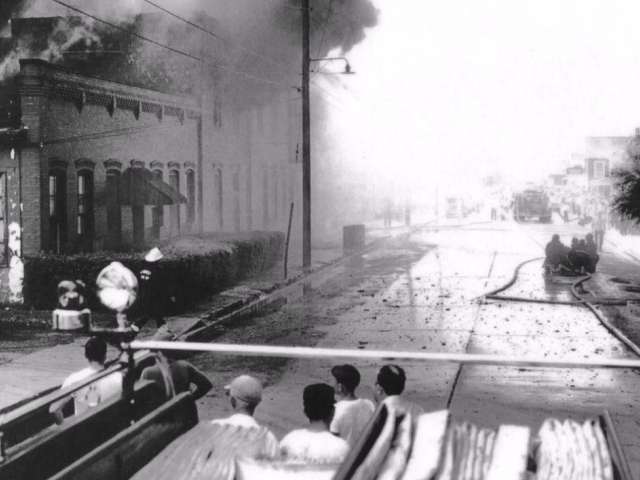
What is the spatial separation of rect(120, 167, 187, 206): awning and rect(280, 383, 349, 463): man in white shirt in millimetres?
19242

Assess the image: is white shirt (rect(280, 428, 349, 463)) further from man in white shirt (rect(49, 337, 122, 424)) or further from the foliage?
the foliage

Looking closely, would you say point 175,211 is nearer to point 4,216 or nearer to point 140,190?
point 140,190

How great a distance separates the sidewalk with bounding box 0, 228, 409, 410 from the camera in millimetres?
10500

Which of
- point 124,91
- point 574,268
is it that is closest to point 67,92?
point 124,91

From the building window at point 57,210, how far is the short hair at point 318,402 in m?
17.2

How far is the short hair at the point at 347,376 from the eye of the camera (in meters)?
5.16

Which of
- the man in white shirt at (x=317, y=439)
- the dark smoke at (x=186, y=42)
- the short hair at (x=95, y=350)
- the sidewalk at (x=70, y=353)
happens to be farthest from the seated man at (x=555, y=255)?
the man in white shirt at (x=317, y=439)

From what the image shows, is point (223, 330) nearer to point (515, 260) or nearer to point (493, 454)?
point (493, 454)

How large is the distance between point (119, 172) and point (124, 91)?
228 cm

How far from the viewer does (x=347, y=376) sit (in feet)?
17.1

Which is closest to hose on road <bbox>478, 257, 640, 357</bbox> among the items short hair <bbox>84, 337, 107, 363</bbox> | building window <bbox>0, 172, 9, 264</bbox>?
short hair <bbox>84, 337, 107, 363</bbox>

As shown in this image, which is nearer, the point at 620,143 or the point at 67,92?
the point at 67,92

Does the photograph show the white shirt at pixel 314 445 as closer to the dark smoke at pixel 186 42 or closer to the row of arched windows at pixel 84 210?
the row of arched windows at pixel 84 210

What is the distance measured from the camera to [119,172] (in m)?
23.8
